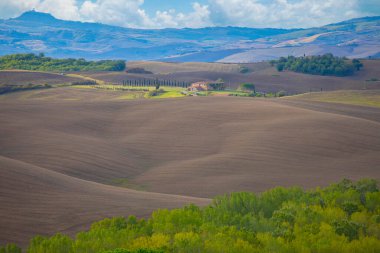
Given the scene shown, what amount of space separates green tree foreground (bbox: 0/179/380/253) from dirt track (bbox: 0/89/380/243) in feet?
18.6

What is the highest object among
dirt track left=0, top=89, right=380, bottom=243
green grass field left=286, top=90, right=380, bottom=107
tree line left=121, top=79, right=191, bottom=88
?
tree line left=121, top=79, right=191, bottom=88

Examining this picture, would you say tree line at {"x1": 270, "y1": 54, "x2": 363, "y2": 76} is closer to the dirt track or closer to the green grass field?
the green grass field

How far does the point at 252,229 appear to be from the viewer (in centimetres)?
2984

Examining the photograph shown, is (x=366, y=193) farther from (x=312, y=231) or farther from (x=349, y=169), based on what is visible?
(x=349, y=169)

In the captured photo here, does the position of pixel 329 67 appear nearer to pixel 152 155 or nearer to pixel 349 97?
pixel 349 97

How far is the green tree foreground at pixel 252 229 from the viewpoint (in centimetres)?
2534

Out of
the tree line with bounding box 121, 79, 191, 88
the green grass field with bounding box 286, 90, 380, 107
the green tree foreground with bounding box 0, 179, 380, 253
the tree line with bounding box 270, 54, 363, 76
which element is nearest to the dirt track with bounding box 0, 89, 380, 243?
the green tree foreground with bounding box 0, 179, 380, 253

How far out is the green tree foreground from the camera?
25344mm

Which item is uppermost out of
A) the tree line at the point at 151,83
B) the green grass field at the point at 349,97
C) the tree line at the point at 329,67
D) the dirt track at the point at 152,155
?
the tree line at the point at 329,67

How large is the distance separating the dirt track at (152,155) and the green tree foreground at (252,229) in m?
5.68

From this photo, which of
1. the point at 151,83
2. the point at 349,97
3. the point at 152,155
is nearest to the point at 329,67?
the point at 151,83

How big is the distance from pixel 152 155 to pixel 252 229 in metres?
34.8

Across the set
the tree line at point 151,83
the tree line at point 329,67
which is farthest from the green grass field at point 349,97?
the tree line at point 329,67

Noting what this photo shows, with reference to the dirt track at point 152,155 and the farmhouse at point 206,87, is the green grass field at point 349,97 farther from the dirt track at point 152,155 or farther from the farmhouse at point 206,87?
the dirt track at point 152,155
